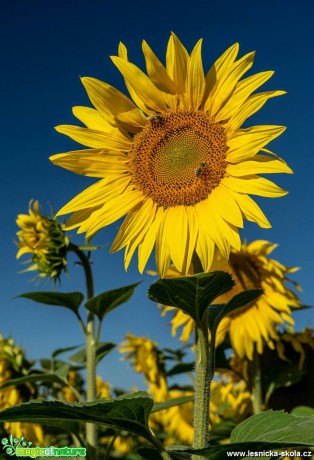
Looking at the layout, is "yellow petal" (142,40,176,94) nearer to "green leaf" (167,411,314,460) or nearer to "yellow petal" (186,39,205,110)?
"yellow petal" (186,39,205,110)

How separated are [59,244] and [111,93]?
1.48 m

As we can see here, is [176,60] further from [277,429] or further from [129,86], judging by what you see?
[277,429]


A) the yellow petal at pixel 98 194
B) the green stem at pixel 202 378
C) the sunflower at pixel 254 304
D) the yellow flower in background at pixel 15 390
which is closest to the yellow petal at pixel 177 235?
the yellow petal at pixel 98 194

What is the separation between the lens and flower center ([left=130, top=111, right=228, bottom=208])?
2607 millimetres

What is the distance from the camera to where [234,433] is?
6.86 ft

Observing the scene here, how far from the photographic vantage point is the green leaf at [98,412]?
74.1 inches

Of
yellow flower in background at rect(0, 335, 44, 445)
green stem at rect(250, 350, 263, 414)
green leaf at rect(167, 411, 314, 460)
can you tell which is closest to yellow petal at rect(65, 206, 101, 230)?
green leaf at rect(167, 411, 314, 460)

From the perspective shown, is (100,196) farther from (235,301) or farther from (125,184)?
(235,301)

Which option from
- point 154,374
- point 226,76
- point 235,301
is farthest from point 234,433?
point 154,374

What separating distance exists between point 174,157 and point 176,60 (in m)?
0.41

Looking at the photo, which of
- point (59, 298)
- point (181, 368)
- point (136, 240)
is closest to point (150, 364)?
point (181, 368)

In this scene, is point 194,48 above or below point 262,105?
above

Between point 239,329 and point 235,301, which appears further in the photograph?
point 239,329

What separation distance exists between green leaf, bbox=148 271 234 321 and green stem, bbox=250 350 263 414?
185cm
